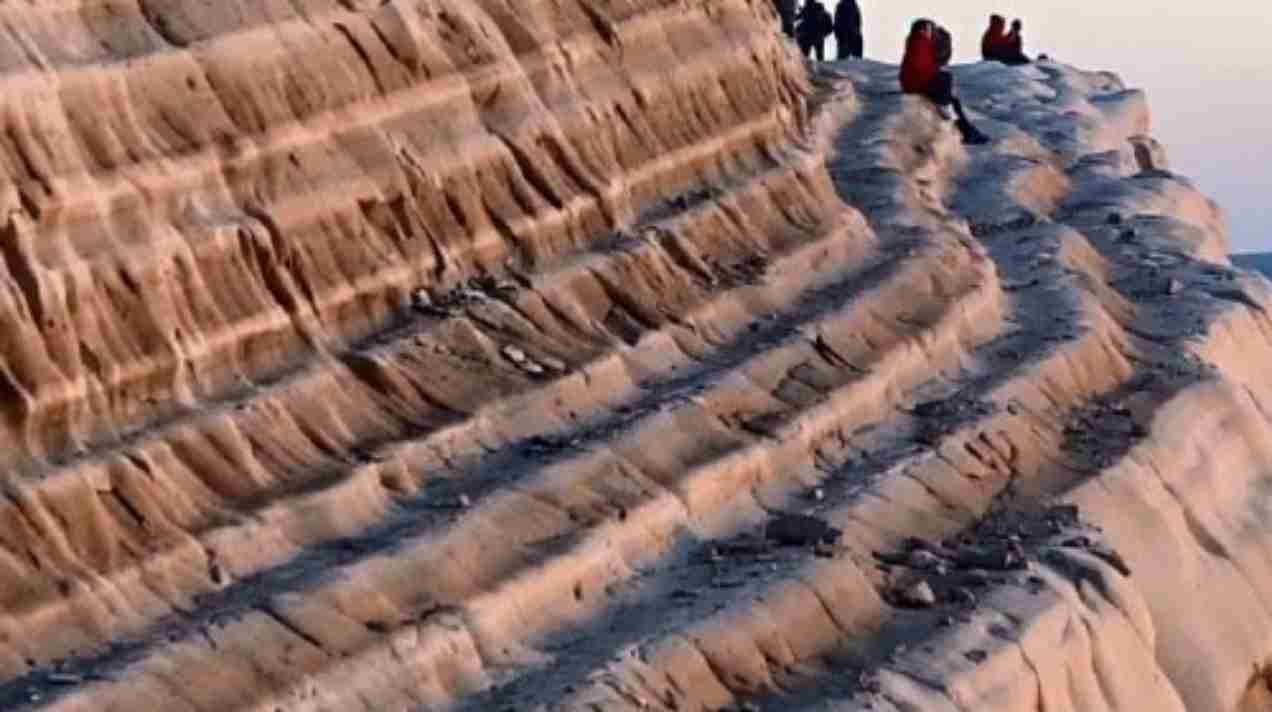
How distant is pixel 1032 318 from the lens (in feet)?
57.3

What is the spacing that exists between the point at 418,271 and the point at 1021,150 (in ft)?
34.1

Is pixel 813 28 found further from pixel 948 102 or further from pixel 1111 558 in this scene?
pixel 1111 558

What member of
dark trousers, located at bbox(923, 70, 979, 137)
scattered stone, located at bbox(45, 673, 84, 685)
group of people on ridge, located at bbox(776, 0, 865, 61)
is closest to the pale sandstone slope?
scattered stone, located at bbox(45, 673, 84, 685)

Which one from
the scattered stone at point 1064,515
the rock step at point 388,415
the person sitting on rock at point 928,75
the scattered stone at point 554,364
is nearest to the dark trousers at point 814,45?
the person sitting on rock at point 928,75

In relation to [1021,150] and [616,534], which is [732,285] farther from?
[1021,150]

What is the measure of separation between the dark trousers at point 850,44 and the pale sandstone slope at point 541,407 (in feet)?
34.2

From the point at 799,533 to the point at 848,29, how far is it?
15.8m

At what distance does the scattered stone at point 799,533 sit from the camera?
13180mm

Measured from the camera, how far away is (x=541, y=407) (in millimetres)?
13305

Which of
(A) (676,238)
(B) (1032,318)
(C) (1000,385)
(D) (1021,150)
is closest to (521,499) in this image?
(A) (676,238)

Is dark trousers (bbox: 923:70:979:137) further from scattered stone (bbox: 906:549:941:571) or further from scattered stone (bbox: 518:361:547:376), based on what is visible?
scattered stone (bbox: 518:361:547:376)

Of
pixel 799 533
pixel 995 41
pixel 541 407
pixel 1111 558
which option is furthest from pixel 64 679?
pixel 995 41

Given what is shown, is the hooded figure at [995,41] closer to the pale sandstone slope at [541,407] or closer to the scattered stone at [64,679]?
the pale sandstone slope at [541,407]

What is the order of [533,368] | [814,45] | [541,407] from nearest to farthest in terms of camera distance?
[541,407], [533,368], [814,45]
